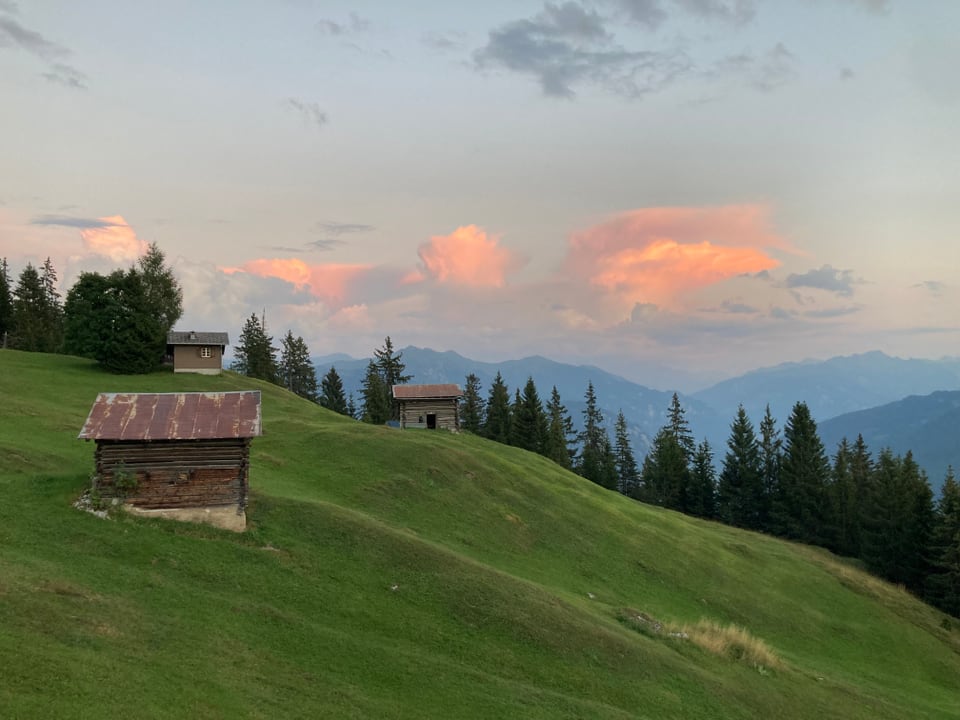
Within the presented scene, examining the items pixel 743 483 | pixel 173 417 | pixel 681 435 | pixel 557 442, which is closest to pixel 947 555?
pixel 743 483

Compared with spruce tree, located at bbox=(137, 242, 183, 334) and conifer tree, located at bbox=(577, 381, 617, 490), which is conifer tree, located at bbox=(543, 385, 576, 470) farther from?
spruce tree, located at bbox=(137, 242, 183, 334)

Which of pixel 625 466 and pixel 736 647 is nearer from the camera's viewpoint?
pixel 736 647

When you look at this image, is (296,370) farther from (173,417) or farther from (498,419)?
(173,417)

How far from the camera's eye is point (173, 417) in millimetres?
26859

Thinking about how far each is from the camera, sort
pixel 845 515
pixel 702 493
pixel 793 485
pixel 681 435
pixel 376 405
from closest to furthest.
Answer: pixel 845 515 < pixel 793 485 < pixel 702 493 < pixel 376 405 < pixel 681 435

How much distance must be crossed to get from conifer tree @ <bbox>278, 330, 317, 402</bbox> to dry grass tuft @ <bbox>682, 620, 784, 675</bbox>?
96.5 m

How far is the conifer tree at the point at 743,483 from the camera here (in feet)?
281

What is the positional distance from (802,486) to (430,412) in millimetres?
50673

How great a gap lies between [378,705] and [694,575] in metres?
30.8

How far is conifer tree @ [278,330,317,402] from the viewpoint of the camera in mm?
115188

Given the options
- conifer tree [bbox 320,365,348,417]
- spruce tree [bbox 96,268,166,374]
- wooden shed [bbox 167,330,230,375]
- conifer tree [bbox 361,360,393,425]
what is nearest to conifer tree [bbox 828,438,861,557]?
conifer tree [bbox 361,360,393,425]

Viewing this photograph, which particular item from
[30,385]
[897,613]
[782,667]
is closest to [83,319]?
[30,385]

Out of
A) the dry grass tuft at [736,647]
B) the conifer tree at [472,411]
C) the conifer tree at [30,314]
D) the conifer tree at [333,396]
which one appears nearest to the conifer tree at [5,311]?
the conifer tree at [30,314]

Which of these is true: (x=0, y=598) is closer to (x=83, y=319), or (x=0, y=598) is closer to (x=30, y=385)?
(x=30, y=385)
